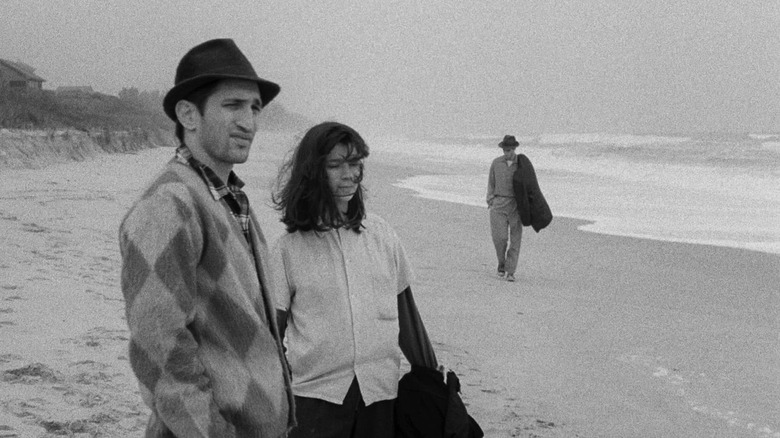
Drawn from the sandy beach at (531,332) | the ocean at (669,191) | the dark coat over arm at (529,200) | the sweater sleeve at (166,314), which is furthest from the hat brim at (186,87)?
the ocean at (669,191)

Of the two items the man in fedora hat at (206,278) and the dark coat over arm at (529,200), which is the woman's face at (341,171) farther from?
the dark coat over arm at (529,200)

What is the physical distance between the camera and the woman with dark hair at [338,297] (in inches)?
99.9

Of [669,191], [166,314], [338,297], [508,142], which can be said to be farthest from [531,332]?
[669,191]

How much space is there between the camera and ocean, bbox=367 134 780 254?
13.2 metres

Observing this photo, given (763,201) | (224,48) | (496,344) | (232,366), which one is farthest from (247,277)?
(763,201)

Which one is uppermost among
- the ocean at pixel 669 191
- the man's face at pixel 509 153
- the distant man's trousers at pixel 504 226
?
the man's face at pixel 509 153

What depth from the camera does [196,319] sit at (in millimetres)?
1609

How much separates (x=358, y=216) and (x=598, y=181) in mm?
24492

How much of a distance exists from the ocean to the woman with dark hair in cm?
991

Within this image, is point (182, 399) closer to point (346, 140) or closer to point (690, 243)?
point (346, 140)

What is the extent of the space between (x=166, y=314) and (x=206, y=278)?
0.44 ft

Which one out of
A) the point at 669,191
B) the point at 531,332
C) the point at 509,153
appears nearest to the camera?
the point at 531,332

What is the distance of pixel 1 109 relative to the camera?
22234 mm

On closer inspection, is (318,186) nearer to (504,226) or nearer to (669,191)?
(504,226)
